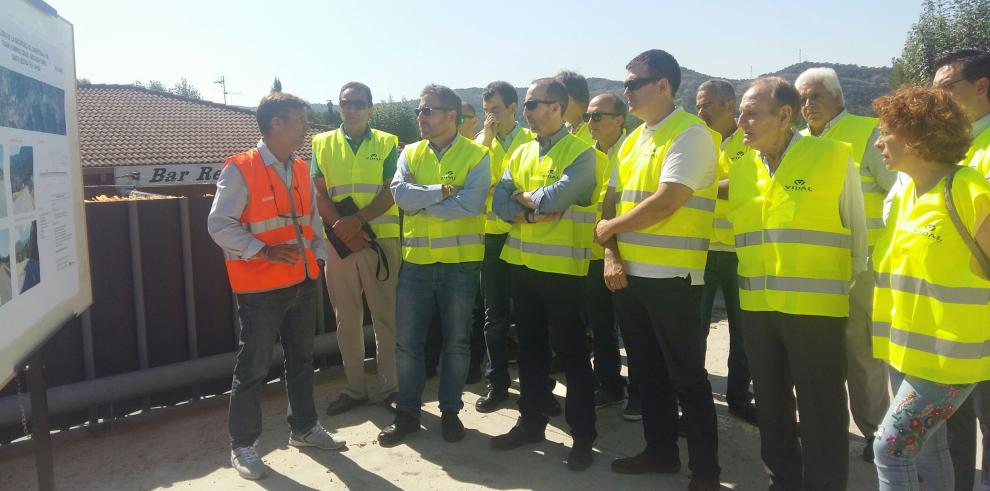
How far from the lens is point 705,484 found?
3.45 m

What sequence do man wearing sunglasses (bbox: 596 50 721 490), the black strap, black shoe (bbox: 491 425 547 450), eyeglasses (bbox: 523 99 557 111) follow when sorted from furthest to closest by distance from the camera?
black shoe (bbox: 491 425 547 450) → eyeglasses (bbox: 523 99 557 111) → man wearing sunglasses (bbox: 596 50 721 490) → the black strap

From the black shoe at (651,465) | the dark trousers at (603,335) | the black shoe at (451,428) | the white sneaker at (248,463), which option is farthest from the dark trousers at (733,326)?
the white sneaker at (248,463)

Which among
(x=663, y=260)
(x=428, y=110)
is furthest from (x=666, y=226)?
(x=428, y=110)

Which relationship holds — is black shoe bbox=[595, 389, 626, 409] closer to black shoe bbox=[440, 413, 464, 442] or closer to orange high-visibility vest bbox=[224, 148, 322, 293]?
black shoe bbox=[440, 413, 464, 442]

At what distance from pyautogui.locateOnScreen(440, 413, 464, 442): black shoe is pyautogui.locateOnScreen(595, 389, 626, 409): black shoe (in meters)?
1.09

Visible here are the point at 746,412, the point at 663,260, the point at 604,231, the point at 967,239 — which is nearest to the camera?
A: the point at 967,239

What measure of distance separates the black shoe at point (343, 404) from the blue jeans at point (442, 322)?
640 mm

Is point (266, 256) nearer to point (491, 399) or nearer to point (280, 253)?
point (280, 253)

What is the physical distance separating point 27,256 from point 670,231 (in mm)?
2816

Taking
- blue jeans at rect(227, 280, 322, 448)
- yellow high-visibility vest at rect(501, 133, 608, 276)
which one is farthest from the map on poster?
yellow high-visibility vest at rect(501, 133, 608, 276)

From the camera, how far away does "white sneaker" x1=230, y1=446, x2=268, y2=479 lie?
149 inches

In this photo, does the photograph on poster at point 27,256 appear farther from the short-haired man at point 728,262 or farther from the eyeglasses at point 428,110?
the short-haired man at point 728,262

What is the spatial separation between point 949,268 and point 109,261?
185 inches

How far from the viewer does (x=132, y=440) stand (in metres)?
4.34
